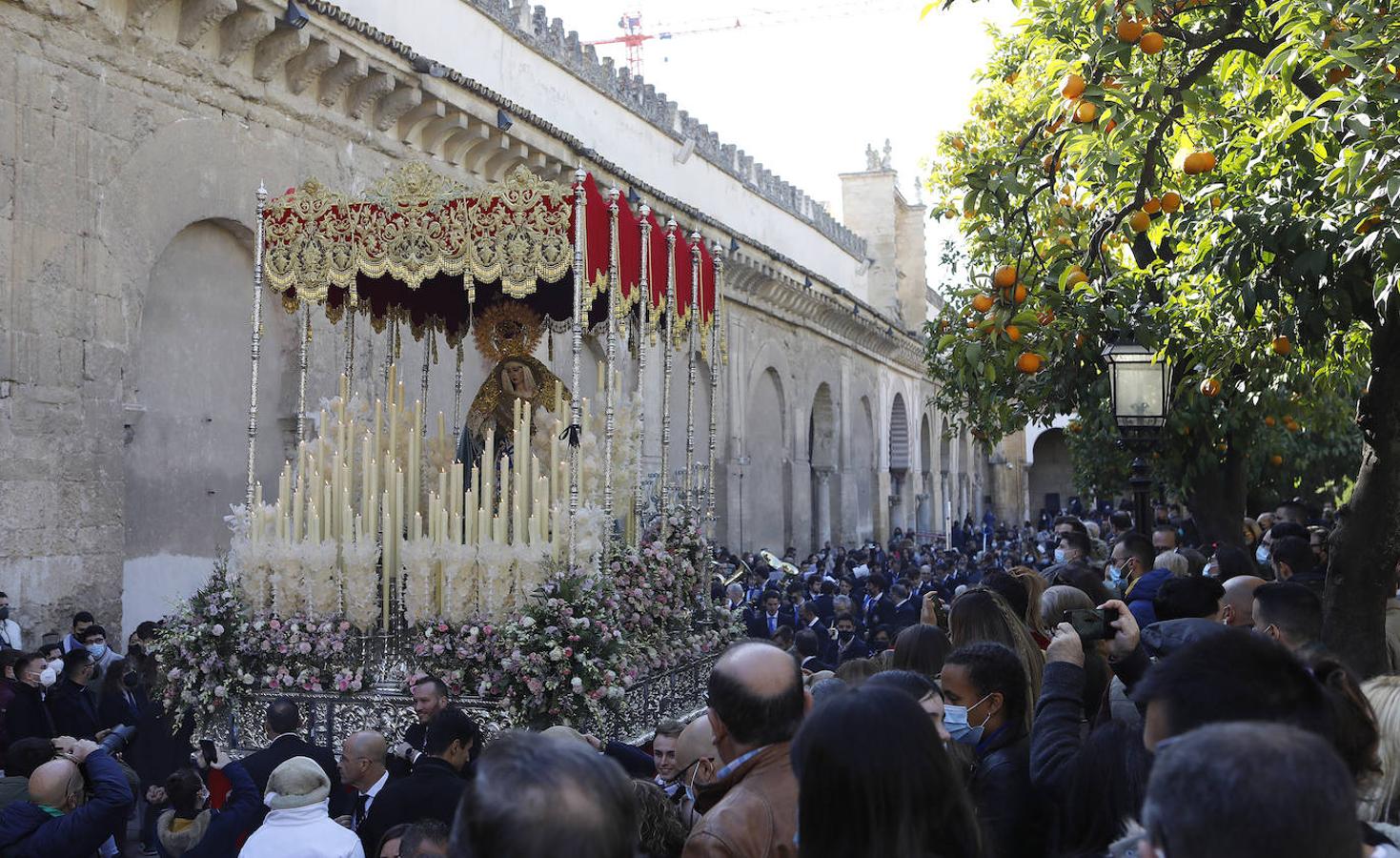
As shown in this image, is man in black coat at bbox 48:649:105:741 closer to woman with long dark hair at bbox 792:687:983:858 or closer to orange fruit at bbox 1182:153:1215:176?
woman with long dark hair at bbox 792:687:983:858

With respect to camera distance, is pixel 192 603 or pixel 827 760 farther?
pixel 192 603

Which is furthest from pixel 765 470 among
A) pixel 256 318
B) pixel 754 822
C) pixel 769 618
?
pixel 754 822

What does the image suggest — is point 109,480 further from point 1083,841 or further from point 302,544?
point 1083,841

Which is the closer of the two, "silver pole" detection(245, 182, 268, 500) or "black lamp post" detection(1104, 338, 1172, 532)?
"black lamp post" detection(1104, 338, 1172, 532)

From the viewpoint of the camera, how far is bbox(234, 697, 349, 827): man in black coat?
5483 millimetres

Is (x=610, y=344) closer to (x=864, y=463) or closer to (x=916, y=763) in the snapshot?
(x=916, y=763)

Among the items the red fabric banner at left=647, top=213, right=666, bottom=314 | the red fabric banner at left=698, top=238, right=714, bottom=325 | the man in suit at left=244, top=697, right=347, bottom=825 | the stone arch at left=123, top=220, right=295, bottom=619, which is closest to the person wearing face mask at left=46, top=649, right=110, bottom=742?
the man in suit at left=244, top=697, right=347, bottom=825

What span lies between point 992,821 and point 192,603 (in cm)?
559

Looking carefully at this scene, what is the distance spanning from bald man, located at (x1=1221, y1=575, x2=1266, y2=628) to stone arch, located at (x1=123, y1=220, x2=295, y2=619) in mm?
8563

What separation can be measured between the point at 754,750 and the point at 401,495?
514cm

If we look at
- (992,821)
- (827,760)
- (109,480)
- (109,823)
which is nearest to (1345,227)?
(992,821)

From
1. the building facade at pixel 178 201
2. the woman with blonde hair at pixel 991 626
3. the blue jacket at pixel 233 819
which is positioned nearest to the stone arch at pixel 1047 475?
the building facade at pixel 178 201

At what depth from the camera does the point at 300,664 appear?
720 centimetres

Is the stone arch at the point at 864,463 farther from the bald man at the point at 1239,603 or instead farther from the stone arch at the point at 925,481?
the bald man at the point at 1239,603
